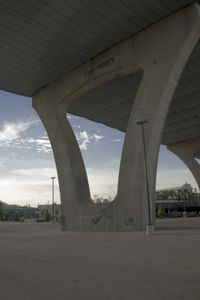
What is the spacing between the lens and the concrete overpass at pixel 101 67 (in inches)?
927

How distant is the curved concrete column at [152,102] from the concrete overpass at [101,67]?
0.24 feet

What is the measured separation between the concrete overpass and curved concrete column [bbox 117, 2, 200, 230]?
73 mm

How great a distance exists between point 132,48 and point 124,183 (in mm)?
10679

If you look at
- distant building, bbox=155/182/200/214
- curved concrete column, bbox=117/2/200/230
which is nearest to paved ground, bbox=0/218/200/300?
curved concrete column, bbox=117/2/200/230

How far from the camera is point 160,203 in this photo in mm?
104625

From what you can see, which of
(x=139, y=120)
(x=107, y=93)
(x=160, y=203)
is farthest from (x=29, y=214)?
(x=139, y=120)

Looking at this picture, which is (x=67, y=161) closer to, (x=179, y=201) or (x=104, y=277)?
(x=104, y=277)

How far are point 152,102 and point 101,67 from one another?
263 inches

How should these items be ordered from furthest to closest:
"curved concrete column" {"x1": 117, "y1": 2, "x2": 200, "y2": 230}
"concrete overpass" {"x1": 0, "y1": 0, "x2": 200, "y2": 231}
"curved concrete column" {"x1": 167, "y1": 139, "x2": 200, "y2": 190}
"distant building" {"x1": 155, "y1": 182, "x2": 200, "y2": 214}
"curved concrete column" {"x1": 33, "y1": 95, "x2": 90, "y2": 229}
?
"distant building" {"x1": 155, "y1": 182, "x2": 200, "y2": 214} < "curved concrete column" {"x1": 167, "y1": 139, "x2": 200, "y2": 190} < "curved concrete column" {"x1": 33, "y1": 95, "x2": 90, "y2": 229} < "curved concrete column" {"x1": 117, "y1": 2, "x2": 200, "y2": 230} < "concrete overpass" {"x1": 0, "y1": 0, "x2": 200, "y2": 231}

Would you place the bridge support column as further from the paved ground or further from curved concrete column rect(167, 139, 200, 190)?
curved concrete column rect(167, 139, 200, 190)

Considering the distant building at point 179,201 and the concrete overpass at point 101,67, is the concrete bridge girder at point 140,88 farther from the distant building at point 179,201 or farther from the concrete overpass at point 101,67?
the distant building at point 179,201

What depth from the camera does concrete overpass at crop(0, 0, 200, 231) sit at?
2354 cm

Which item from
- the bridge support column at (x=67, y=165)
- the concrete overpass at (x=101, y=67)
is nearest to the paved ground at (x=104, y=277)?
the concrete overpass at (x=101, y=67)

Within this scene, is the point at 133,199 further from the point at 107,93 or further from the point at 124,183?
the point at 107,93
